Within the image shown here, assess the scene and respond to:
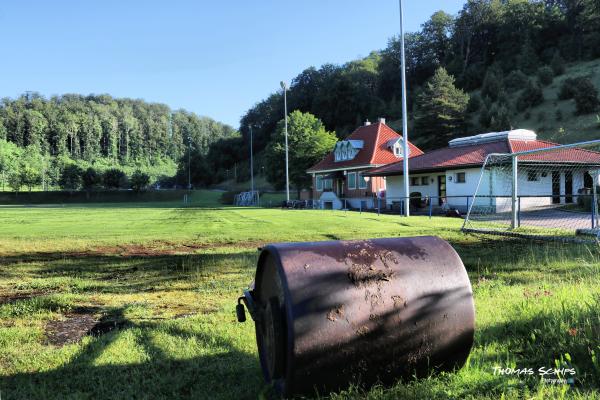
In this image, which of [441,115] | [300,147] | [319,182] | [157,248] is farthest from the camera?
[441,115]

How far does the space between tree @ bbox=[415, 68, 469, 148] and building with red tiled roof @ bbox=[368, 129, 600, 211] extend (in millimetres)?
26308

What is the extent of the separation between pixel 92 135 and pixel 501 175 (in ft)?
445

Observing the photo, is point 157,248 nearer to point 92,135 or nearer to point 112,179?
point 112,179

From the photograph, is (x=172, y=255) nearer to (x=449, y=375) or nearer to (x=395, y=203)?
(x=449, y=375)

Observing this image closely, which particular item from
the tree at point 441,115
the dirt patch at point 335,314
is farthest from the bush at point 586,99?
the dirt patch at point 335,314

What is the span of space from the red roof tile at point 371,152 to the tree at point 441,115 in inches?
600

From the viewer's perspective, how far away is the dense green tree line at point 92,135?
12073cm

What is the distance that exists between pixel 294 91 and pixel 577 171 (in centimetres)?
8839

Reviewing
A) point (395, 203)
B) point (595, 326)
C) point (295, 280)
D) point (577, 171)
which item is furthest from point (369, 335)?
point (395, 203)

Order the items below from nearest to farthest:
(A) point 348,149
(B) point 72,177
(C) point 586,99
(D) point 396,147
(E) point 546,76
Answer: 1. (D) point 396,147
2. (A) point 348,149
3. (C) point 586,99
4. (E) point 546,76
5. (B) point 72,177

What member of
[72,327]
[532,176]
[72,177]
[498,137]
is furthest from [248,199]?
[72,327]

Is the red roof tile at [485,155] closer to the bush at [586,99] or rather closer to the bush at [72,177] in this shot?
the bush at [586,99]

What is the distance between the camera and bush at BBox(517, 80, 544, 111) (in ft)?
208

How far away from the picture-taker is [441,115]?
61469mm
